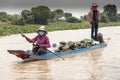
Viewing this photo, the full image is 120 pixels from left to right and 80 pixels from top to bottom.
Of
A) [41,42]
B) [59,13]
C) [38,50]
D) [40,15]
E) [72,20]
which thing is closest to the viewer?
[38,50]

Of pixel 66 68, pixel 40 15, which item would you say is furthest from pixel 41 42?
pixel 40 15

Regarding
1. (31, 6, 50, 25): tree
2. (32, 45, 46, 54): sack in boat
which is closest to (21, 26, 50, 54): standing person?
(32, 45, 46, 54): sack in boat

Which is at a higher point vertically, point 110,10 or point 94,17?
point 110,10

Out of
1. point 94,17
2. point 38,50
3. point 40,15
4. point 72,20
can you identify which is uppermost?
point 94,17

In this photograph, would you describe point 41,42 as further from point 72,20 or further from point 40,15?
point 72,20

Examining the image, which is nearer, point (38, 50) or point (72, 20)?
point (38, 50)

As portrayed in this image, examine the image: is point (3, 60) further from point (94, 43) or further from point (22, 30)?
point (22, 30)

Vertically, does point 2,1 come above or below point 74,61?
above

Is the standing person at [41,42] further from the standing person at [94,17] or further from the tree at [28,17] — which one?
the tree at [28,17]

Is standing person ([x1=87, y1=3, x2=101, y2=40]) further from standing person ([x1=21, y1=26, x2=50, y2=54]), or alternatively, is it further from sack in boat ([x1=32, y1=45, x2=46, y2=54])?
sack in boat ([x1=32, y1=45, x2=46, y2=54])

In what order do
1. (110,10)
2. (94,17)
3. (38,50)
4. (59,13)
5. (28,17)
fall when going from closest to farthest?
(38,50)
(94,17)
(28,17)
(110,10)
(59,13)

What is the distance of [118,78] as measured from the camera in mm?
9914

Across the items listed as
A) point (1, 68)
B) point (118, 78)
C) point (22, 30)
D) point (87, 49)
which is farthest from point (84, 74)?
point (22, 30)

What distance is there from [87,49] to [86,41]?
62 cm
